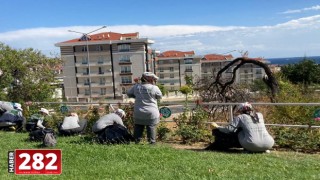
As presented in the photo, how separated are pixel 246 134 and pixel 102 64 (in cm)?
7654

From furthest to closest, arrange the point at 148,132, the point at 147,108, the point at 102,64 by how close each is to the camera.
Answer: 1. the point at 102,64
2. the point at 148,132
3. the point at 147,108

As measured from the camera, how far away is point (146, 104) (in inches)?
329

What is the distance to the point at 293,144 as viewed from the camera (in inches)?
303

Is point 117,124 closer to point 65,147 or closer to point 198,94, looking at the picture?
point 65,147

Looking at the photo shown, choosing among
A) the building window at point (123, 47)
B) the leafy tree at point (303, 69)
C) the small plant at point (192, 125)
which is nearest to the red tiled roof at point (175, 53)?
the building window at point (123, 47)

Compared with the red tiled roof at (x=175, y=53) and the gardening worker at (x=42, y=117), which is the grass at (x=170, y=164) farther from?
A: the red tiled roof at (x=175, y=53)

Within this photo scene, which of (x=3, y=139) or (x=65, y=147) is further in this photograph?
(x=3, y=139)

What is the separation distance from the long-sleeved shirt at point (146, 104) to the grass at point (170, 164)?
0.66m

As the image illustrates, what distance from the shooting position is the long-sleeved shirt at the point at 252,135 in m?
7.08

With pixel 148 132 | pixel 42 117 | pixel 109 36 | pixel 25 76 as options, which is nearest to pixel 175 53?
pixel 109 36

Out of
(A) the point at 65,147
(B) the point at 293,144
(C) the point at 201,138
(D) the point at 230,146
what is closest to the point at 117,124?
(A) the point at 65,147

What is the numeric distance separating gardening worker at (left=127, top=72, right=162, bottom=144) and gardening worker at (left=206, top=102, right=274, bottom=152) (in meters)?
1.34

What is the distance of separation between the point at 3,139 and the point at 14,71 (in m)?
11.7

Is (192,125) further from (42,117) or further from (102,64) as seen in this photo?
(102,64)
